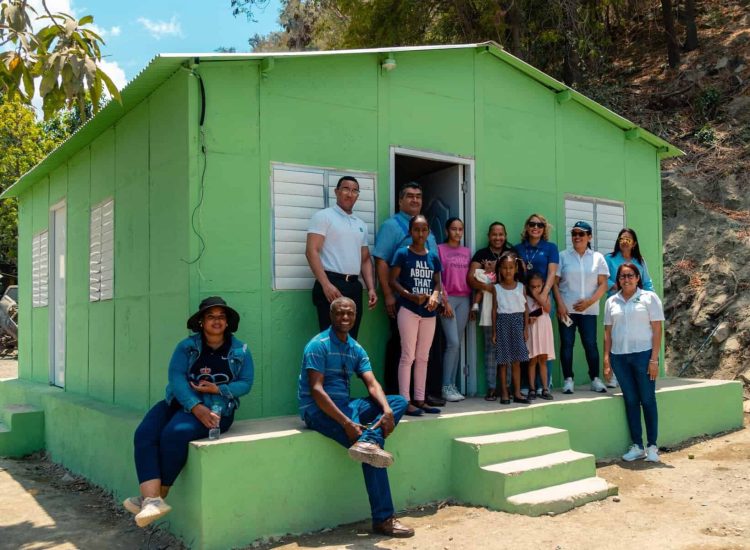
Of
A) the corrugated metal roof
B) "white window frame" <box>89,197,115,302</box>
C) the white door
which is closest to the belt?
the corrugated metal roof

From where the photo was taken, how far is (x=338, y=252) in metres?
5.89

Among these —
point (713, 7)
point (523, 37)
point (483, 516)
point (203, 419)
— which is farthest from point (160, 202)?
point (713, 7)

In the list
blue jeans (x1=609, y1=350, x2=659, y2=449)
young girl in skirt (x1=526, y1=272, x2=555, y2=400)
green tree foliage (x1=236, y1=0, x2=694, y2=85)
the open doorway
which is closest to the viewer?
blue jeans (x1=609, y1=350, x2=659, y2=449)

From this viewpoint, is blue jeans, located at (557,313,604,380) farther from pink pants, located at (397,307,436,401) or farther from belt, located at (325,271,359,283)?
belt, located at (325,271,359,283)

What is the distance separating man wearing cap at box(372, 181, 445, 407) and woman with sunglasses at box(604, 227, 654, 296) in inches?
100

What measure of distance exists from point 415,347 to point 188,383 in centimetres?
202

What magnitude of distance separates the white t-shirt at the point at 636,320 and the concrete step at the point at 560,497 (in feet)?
4.90

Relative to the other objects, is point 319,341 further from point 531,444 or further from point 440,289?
point 531,444

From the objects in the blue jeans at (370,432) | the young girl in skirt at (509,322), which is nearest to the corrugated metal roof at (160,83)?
the young girl in skirt at (509,322)

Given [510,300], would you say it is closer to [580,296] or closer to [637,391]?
[580,296]

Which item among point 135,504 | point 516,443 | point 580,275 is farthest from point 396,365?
point 135,504

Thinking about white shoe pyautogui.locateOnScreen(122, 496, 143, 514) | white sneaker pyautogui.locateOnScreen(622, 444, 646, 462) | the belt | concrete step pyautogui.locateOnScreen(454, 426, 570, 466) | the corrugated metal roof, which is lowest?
white sneaker pyautogui.locateOnScreen(622, 444, 646, 462)

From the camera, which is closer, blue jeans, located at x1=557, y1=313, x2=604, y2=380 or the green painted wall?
the green painted wall

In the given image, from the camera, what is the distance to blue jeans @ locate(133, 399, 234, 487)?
185 inches
